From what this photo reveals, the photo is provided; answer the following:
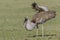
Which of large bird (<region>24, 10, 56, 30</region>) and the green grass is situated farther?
the green grass

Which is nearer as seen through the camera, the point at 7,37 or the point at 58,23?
the point at 7,37

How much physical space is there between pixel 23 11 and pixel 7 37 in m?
7.98

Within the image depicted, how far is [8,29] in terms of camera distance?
44.8ft

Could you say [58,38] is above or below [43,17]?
below

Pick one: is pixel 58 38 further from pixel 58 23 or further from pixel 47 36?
pixel 58 23

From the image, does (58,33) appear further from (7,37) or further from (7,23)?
(7,23)

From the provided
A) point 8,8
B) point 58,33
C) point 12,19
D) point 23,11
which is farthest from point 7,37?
point 8,8

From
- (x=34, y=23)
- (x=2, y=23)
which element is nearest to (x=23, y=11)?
(x=2, y=23)

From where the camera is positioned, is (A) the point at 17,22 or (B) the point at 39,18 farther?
(A) the point at 17,22

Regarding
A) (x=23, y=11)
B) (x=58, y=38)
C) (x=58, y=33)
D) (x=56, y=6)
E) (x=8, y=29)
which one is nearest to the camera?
(x=58, y=38)

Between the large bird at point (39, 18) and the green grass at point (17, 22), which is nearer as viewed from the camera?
the large bird at point (39, 18)

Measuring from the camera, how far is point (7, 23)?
49.6 feet

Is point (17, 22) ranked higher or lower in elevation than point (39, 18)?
lower

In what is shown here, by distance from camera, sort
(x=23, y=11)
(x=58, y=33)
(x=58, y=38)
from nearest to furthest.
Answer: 1. (x=58, y=38)
2. (x=58, y=33)
3. (x=23, y=11)
